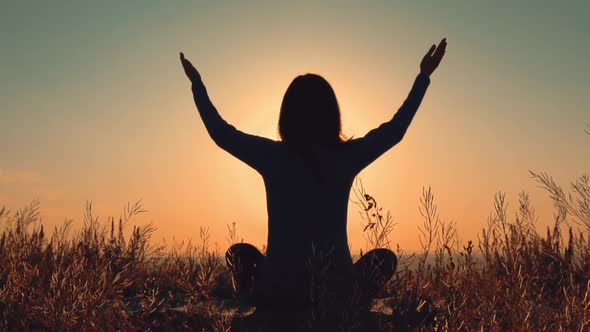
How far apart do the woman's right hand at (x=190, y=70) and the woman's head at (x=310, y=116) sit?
89 centimetres

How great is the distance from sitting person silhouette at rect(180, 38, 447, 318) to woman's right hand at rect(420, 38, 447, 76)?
0.60m

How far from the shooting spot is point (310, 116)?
144 inches

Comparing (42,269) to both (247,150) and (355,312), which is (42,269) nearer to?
(247,150)

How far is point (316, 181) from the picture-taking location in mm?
3580

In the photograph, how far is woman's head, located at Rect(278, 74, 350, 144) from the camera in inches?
143

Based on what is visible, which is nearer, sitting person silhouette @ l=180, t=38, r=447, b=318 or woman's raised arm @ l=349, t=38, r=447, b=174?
sitting person silhouette @ l=180, t=38, r=447, b=318

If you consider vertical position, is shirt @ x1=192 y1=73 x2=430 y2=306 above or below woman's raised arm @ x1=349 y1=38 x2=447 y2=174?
below

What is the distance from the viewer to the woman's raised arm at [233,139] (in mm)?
3693

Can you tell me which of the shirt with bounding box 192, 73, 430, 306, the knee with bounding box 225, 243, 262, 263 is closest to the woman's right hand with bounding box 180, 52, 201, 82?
the shirt with bounding box 192, 73, 430, 306

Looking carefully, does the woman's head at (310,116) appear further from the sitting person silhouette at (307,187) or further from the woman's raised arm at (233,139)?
the woman's raised arm at (233,139)

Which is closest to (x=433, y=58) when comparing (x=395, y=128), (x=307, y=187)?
(x=395, y=128)

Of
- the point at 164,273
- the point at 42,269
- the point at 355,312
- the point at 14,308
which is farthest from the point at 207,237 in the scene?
the point at 355,312

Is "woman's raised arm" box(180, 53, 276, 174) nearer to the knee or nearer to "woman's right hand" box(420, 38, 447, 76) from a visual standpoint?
the knee

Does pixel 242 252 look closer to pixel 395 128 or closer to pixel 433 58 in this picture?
pixel 395 128
